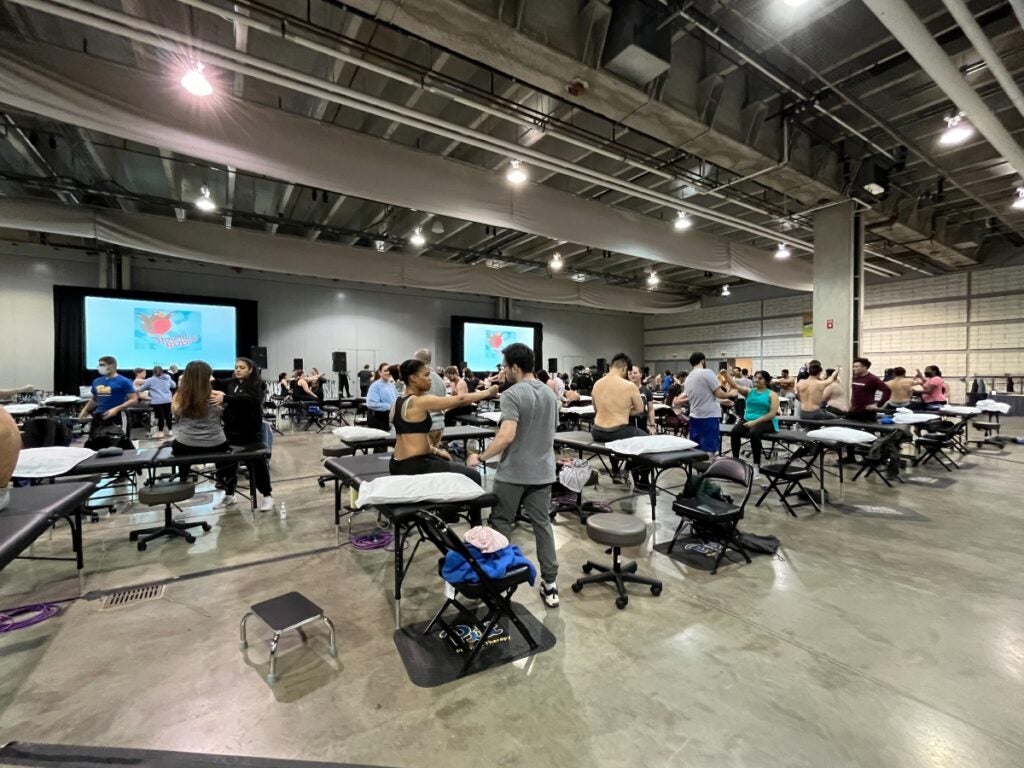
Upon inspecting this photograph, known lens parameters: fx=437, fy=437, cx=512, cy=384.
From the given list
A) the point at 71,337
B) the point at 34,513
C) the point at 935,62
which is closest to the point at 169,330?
the point at 71,337

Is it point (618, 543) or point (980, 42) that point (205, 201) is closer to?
point (618, 543)

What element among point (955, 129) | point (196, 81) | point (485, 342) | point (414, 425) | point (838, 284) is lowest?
point (414, 425)

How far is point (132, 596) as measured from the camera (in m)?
2.96

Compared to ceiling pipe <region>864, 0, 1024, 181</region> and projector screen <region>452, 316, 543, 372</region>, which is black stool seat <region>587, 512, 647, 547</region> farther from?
projector screen <region>452, 316, 543, 372</region>

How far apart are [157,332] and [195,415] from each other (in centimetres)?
1046

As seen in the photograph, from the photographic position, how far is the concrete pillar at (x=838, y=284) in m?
8.02

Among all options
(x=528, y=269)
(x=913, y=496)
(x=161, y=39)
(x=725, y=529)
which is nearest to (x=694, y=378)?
(x=725, y=529)

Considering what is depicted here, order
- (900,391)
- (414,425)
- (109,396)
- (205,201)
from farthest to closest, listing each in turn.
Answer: (205,201)
(900,391)
(109,396)
(414,425)

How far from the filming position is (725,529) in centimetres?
355

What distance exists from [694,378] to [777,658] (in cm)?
344

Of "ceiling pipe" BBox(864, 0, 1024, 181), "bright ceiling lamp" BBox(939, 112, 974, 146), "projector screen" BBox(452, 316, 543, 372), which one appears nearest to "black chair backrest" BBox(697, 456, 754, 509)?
"ceiling pipe" BBox(864, 0, 1024, 181)

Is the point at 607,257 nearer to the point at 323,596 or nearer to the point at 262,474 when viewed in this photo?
the point at 262,474

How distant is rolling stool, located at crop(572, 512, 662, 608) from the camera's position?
2.77 metres

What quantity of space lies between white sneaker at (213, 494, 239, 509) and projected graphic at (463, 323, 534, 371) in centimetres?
1183
